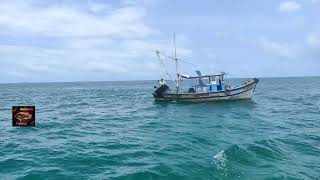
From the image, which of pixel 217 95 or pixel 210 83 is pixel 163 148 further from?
pixel 210 83

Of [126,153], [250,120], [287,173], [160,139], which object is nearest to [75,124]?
[160,139]

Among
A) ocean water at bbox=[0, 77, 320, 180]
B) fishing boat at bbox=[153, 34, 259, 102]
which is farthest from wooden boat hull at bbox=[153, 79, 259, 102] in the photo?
ocean water at bbox=[0, 77, 320, 180]

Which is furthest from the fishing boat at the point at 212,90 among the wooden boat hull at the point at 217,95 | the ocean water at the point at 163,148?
the ocean water at the point at 163,148

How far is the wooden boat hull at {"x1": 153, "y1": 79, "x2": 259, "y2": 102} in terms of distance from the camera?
47.0 m

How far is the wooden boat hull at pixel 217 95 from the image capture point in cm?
4697

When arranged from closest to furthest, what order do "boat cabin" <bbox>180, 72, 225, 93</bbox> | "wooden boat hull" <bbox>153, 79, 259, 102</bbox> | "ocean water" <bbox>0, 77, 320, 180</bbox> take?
"ocean water" <bbox>0, 77, 320, 180</bbox> → "boat cabin" <bbox>180, 72, 225, 93</bbox> → "wooden boat hull" <bbox>153, 79, 259, 102</bbox>

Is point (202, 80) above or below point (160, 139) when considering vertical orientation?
above

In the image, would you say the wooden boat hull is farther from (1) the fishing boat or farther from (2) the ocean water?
(2) the ocean water

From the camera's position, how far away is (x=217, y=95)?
4691 cm

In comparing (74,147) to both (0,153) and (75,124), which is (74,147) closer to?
(0,153)

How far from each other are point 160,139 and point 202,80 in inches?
998

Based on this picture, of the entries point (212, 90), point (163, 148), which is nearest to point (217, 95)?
point (212, 90)

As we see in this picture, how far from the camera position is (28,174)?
15297 millimetres

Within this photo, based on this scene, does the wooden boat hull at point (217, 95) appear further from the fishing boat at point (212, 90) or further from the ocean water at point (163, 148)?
the ocean water at point (163, 148)
